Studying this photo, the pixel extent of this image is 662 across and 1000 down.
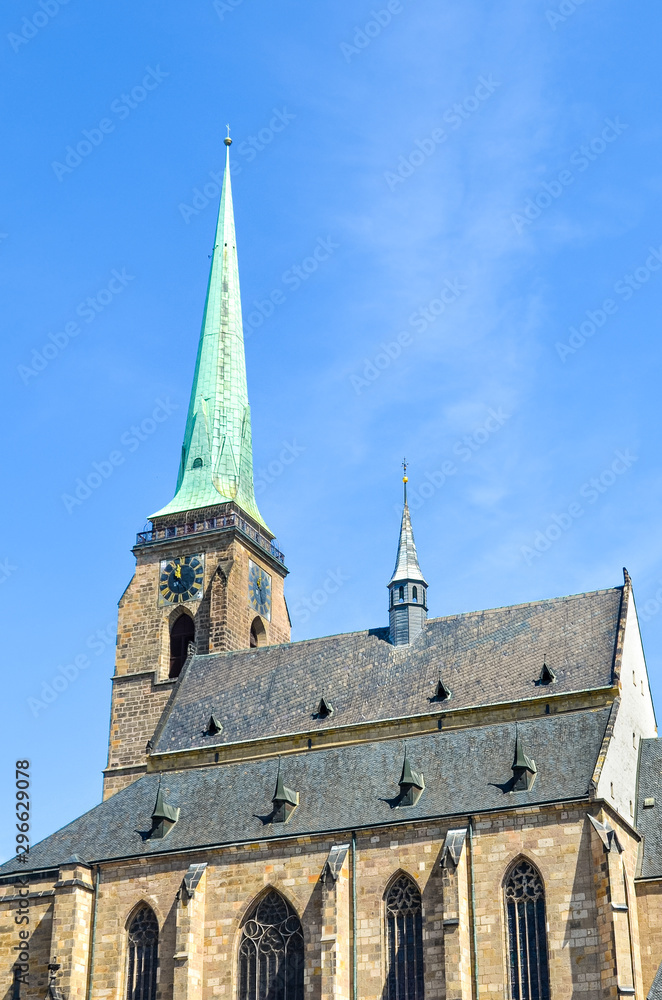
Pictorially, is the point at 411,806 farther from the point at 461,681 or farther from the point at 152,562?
the point at 152,562

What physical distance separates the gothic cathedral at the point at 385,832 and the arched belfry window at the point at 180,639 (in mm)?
4059

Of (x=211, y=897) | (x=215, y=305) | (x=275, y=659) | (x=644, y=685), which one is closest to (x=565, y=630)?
(x=644, y=685)

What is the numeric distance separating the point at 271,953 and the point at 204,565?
21478 mm

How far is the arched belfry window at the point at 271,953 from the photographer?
42125mm

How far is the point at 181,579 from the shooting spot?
61.2 metres

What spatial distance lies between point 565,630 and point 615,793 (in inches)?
295

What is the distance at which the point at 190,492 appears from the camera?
212ft

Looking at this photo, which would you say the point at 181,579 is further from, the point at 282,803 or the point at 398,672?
the point at 282,803

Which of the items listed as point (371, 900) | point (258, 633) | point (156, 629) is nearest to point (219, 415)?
point (258, 633)

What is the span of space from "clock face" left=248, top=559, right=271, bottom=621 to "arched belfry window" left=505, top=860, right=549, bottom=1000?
23093 millimetres

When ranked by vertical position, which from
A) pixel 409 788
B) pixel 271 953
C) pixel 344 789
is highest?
pixel 344 789

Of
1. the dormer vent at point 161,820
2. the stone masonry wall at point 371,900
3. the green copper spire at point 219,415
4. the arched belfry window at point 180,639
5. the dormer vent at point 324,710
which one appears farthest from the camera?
the green copper spire at point 219,415

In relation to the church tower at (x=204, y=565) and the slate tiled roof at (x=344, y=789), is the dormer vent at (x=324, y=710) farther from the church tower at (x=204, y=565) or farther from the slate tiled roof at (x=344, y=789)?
the church tower at (x=204, y=565)

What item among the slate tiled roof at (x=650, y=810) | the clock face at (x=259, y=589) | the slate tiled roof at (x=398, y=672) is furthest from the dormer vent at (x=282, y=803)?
the clock face at (x=259, y=589)
